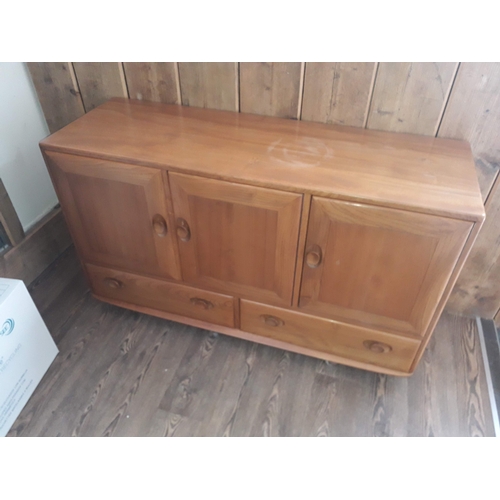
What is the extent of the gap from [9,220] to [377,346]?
4.72 ft

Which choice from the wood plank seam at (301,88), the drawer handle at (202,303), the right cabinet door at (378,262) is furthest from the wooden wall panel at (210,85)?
the drawer handle at (202,303)

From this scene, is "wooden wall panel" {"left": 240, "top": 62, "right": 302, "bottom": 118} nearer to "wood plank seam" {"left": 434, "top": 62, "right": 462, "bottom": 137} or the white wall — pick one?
"wood plank seam" {"left": 434, "top": 62, "right": 462, "bottom": 137}

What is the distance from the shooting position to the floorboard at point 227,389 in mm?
1218

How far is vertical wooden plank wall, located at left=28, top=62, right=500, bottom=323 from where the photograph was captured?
1.07 meters

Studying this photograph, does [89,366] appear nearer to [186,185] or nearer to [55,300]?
[55,300]

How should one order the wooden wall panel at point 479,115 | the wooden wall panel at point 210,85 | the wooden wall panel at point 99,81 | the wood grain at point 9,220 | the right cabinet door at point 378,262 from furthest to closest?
the wood grain at point 9,220, the wooden wall panel at point 99,81, the wooden wall panel at point 210,85, the wooden wall panel at point 479,115, the right cabinet door at point 378,262

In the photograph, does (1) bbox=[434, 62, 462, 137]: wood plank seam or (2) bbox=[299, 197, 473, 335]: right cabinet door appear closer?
(2) bbox=[299, 197, 473, 335]: right cabinet door

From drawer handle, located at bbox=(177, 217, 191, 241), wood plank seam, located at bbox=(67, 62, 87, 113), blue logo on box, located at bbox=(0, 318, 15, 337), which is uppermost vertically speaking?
wood plank seam, located at bbox=(67, 62, 87, 113)

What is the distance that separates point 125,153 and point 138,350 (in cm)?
73

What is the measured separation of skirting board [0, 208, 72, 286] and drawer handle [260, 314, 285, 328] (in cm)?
105

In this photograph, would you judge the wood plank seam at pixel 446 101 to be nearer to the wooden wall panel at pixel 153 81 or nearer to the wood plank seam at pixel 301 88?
the wood plank seam at pixel 301 88

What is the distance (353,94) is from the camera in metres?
1.16

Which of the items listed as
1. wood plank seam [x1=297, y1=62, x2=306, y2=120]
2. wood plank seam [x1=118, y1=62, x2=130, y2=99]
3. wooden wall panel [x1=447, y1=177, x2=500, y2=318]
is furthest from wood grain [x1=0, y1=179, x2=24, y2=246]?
wooden wall panel [x1=447, y1=177, x2=500, y2=318]
